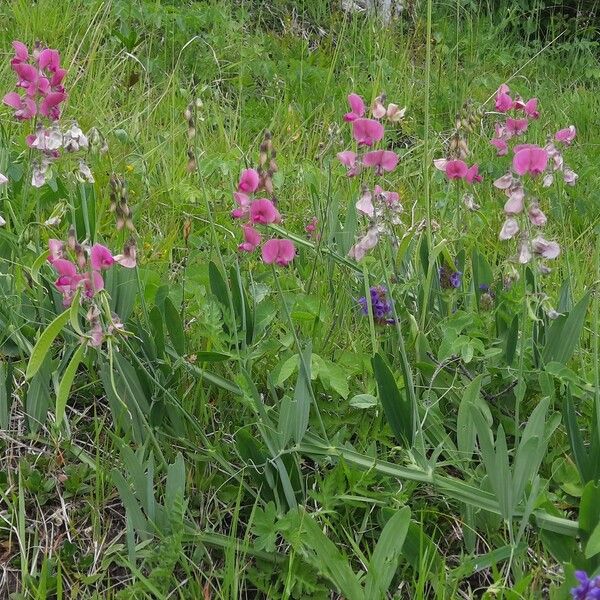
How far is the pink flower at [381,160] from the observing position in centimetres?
150

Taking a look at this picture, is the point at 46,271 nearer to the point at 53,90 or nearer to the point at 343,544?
the point at 53,90

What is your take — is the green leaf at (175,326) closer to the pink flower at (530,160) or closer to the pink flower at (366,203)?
the pink flower at (366,203)

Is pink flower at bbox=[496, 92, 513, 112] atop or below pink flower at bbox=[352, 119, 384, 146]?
atop

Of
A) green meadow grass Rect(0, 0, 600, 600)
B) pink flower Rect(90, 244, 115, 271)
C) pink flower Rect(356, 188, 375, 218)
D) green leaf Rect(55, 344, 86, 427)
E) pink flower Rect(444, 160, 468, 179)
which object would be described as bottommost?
green meadow grass Rect(0, 0, 600, 600)

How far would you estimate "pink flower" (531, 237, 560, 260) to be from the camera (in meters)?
1.39

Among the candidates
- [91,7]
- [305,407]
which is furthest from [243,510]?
[91,7]

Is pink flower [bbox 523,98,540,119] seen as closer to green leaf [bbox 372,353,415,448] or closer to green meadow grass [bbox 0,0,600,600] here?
green meadow grass [bbox 0,0,600,600]

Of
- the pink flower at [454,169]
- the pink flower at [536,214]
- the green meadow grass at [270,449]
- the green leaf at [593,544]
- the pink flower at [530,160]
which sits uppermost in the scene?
the pink flower at [530,160]

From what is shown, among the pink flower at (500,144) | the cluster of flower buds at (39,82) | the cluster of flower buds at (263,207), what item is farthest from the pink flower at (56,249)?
the pink flower at (500,144)

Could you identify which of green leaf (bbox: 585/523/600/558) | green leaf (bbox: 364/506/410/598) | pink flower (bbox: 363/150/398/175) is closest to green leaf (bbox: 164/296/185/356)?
pink flower (bbox: 363/150/398/175)

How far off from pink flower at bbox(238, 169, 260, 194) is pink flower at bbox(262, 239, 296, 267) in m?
0.10

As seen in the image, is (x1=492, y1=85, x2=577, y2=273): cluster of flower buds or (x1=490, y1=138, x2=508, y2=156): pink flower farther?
(x1=490, y1=138, x2=508, y2=156): pink flower

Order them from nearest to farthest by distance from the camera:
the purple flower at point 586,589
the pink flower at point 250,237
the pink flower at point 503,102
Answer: the purple flower at point 586,589 → the pink flower at point 250,237 → the pink flower at point 503,102

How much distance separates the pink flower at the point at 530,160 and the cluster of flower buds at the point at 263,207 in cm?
40
